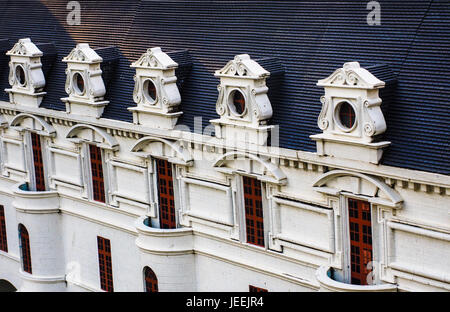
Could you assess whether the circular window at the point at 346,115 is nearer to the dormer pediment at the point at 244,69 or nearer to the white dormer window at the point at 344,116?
the white dormer window at the point at 344,116

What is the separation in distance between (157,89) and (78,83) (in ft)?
23.5

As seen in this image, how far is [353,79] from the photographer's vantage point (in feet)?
104

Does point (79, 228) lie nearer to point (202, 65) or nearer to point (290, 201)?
point (202, 65)

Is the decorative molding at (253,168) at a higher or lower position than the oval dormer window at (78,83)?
lower

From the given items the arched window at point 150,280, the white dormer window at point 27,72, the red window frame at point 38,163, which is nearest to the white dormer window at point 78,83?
the white dormer window at point 27,72

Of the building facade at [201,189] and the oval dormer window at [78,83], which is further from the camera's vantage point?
the oval dormer window at [78,83]

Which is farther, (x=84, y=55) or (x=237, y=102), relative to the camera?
(x=84, y=55)

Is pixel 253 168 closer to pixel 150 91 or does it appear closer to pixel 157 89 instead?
pixel 157 89

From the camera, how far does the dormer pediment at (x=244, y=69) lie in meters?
35.5

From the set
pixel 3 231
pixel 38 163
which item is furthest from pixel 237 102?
pixel 3 231

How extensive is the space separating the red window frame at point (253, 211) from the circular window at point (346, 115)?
18.8ft

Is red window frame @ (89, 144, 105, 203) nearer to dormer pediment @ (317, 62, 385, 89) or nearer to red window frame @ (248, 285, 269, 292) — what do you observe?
red window frame @ (248, 285, 269, 292)

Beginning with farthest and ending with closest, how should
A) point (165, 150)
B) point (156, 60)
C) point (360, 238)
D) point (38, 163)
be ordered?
point (38, 163) < point (165, 150) < point (156, 60) < point (360, 238)

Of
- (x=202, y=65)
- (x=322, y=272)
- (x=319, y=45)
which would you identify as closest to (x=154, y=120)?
(x=202, y=65)
